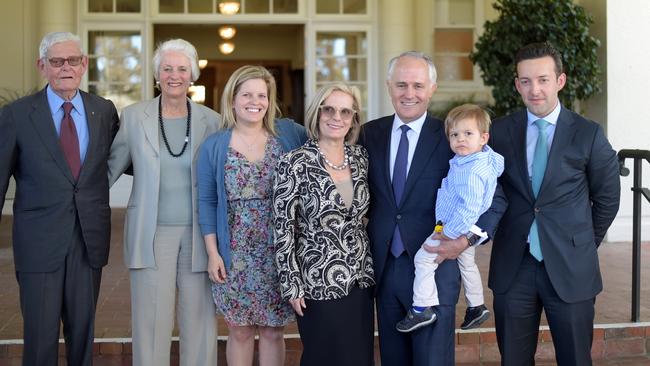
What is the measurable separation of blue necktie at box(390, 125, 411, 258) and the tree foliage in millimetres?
4751

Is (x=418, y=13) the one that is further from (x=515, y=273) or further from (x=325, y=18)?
(x=515, y=273)

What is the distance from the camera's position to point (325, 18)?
1096 centimetres

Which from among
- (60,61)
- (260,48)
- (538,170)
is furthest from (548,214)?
(260,48)

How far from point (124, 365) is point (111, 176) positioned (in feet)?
4.46

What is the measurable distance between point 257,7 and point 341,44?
1.22m

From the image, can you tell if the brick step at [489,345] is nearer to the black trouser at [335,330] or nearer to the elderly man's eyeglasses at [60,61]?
the black trouser at [335,330]

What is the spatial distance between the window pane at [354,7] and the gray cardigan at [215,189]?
25.2 ft

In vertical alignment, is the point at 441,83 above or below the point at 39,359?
above

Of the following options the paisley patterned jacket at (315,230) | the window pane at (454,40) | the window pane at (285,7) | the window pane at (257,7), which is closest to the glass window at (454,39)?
the window pane at (454,40)

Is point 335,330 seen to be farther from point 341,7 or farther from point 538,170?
point 341,7

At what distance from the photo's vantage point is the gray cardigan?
12.0ft

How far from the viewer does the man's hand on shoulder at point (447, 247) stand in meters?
3.32

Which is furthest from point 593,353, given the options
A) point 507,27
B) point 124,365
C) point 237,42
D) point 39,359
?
point 237,42

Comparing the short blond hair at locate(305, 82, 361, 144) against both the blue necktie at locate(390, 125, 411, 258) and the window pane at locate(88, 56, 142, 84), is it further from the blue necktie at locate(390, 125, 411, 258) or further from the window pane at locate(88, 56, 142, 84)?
the window pane at locate(88, 56, 142, 84)
